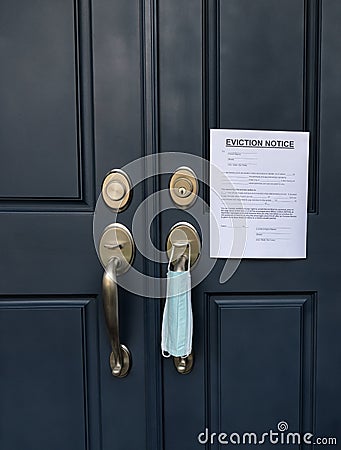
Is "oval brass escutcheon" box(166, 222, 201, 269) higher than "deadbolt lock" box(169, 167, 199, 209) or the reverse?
the reverse

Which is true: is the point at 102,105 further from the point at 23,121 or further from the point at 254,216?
the point at 254,216

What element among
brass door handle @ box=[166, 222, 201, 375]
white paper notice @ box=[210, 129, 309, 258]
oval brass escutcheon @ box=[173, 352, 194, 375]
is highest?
white paper notice @ box=[210, 129, 309, 258]

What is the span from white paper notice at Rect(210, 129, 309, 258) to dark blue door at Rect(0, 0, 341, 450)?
2cm

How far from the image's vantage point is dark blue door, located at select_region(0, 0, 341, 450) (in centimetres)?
62

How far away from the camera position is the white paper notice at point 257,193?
2.09 feet

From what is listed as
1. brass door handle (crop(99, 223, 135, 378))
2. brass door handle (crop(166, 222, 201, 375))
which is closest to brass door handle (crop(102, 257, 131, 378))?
brass door handle (crop(99, 223, 135, 378))

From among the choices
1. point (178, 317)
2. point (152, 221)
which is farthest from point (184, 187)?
point (178, 317)

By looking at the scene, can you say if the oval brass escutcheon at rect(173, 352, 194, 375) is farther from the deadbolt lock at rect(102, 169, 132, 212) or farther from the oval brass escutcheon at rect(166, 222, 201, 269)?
the deadbolt lock at rect(102, 169, 132, 212)

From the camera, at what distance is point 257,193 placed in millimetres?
644

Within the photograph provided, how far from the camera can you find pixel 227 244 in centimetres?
65

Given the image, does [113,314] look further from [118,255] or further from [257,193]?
[257,193]

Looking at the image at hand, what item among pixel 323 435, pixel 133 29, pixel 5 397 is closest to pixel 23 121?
pixel 133 29

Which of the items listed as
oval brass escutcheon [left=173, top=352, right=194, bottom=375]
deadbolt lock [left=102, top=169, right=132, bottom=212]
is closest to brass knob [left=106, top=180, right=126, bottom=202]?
deadbolt lock [left=102, top=169, right=132, bottom=212]

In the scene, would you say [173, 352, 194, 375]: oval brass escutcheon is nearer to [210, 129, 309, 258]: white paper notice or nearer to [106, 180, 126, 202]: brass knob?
[210, 129, 309, 258]: white paper notice
